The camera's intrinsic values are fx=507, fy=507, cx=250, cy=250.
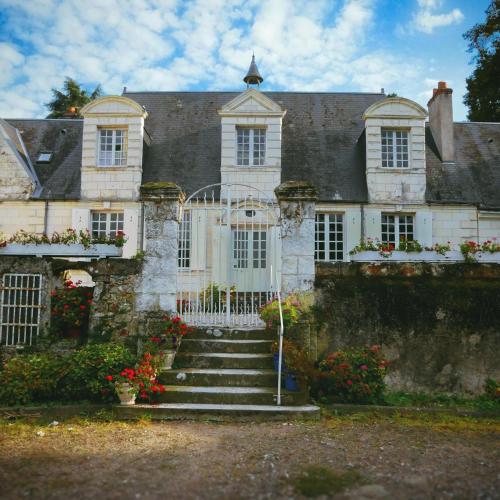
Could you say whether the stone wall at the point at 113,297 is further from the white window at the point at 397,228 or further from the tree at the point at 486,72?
the tree at the point at 486,72

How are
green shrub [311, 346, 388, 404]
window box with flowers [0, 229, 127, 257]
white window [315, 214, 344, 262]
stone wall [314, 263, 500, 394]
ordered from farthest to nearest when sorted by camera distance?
white window [315, 214, 344, 262]
window box with flowers [0, 229, 127, 257]
stone wall [314, 263, 500, 394]
green shrub [311, 346, 388, 404]

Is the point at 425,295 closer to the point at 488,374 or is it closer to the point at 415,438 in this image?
the point at 488,374

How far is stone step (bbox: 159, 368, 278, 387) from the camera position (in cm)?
605

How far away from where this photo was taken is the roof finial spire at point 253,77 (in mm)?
15539

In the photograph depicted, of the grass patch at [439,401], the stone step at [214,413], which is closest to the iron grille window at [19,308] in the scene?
the stone step at [214,413]

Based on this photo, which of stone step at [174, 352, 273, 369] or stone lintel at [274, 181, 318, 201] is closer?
stone step at [174, 352, 273, 369]

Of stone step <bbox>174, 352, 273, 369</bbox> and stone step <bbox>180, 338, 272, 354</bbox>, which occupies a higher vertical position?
stone step <bbox>180, 338, 272, 354</bbox>

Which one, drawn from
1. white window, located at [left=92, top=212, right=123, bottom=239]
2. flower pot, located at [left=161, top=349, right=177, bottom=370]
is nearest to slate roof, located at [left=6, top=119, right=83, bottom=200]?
white window, located at [left=92, top=212, right=123, bottom=239]

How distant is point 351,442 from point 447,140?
1119 cm

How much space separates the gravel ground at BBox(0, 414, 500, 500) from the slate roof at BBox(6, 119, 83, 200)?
8.61 meters

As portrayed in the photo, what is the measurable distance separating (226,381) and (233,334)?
3.14ft

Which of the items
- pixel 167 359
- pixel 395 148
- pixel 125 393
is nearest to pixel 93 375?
pixel 125 393

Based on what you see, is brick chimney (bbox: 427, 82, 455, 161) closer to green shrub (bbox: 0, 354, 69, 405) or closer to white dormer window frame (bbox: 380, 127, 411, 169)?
white dormer window frame (bbox: 380, 127, 411, 169)

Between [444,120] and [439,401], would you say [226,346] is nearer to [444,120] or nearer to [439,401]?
[439,401]
